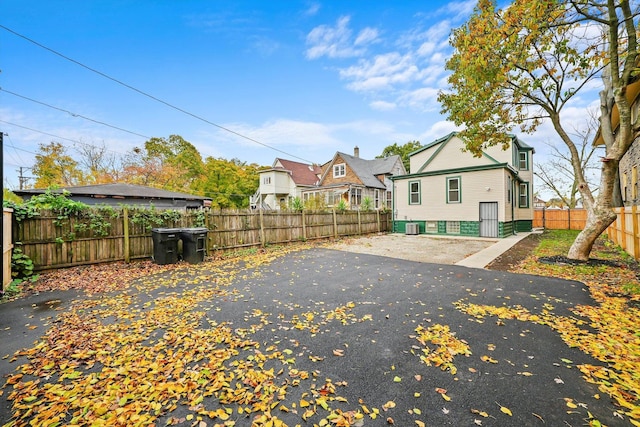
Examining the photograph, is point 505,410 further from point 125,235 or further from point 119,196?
point 119,196

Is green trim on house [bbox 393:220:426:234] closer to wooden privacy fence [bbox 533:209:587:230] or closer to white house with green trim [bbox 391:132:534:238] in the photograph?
white house with green trim [bbox 391:132:534:238]

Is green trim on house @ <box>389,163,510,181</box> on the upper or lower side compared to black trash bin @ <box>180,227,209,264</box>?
upper

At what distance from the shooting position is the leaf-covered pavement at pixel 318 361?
6.68 ft

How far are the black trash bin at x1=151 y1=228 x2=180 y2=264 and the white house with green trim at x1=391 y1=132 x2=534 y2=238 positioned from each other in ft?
44.5

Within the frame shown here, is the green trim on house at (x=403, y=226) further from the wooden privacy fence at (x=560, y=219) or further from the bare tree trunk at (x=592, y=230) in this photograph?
the wooden privacy fence at (x=560, y=219)

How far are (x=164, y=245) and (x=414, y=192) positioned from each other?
48.8 ft

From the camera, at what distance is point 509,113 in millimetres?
8844

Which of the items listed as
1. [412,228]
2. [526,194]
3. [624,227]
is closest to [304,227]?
[412,228]

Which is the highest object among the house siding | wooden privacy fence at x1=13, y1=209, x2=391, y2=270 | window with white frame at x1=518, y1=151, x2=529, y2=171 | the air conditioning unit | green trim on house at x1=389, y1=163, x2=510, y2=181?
window with white frame at x1=518, y1=151, x2=529, y2=171

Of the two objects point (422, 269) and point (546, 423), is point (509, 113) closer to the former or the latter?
point (422, 269)

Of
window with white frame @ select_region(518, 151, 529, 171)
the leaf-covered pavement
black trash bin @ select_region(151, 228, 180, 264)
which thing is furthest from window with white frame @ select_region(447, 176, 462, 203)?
black trash bin @ select_region(151, 228, 180, 264)

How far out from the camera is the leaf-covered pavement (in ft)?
6.68

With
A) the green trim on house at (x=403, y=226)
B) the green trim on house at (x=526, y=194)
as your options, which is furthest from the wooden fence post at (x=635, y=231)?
the green trim on house at (x=526, y=194)

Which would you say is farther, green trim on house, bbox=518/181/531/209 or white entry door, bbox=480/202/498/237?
green trim on house, bbox=518/181/531/209
